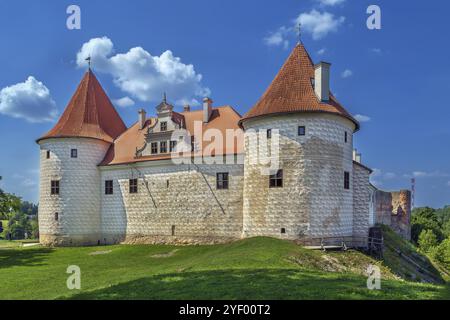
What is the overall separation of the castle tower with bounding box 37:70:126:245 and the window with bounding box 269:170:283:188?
57.0 feet

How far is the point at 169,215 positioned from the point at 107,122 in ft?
40.3

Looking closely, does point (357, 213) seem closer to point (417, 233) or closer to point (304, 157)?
point (304, 157)

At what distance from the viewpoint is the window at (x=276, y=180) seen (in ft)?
77.4

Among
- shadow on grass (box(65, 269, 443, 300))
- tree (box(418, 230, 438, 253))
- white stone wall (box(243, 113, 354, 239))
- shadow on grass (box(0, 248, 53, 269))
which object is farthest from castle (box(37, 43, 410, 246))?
tree (box(418, 230, 438, 253))

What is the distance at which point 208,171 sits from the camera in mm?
28766

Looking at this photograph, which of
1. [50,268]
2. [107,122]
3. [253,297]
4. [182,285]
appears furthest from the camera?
[107,122]

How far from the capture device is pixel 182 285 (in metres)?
11.9

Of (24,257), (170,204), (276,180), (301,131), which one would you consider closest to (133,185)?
(170,204)

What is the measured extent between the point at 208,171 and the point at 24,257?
14890 mm

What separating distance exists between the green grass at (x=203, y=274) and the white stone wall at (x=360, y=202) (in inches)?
101

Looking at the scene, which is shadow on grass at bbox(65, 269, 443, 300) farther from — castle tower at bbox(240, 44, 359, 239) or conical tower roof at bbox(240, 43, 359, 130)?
conical tower roof at bbox(240, 43, 359, 130)

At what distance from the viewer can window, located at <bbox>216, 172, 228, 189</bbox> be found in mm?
28156
